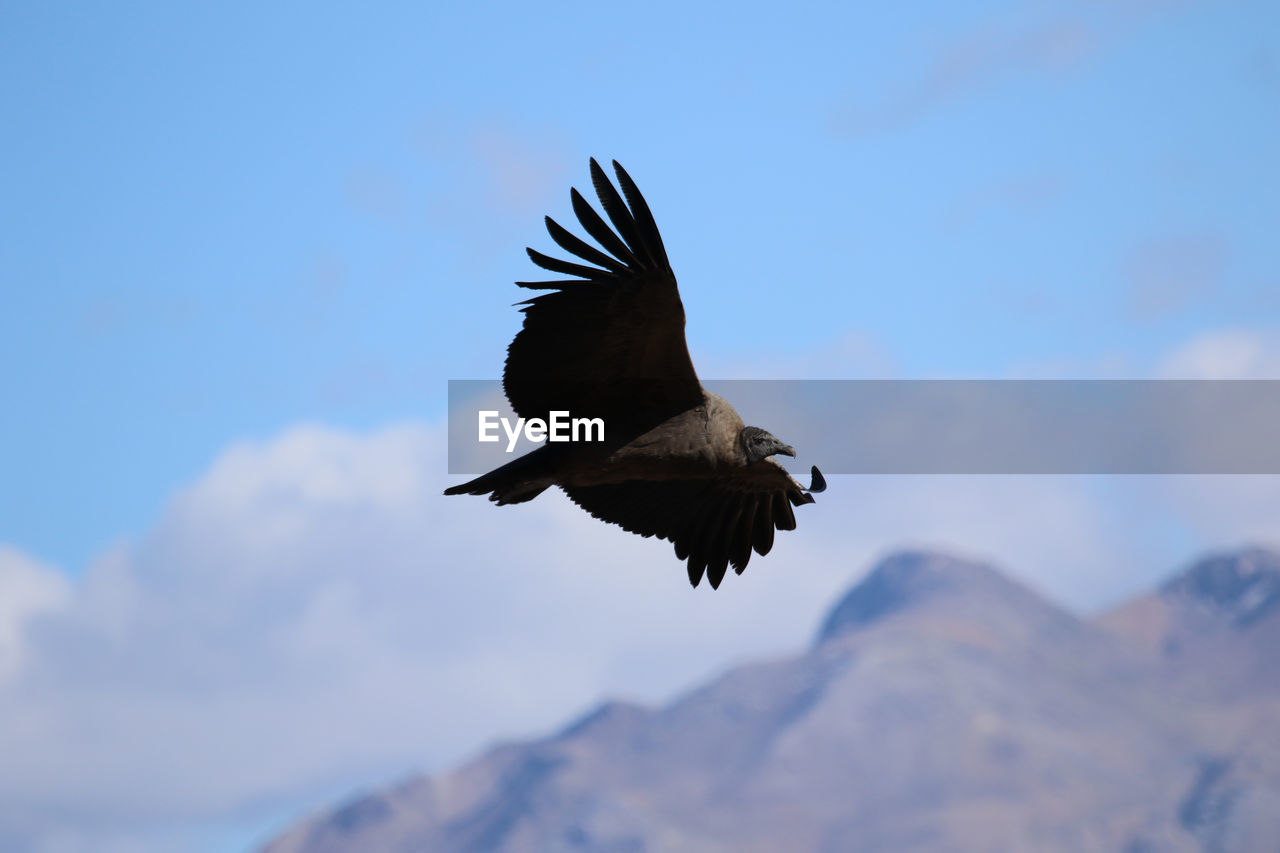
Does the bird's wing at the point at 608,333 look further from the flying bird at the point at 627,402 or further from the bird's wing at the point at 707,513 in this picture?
the bird's wing at the point at 707,513

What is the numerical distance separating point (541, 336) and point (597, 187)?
63.6 inches

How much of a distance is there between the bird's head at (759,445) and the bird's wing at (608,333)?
0.84 meters

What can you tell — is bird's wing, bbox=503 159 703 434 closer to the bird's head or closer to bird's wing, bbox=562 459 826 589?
the bird's head

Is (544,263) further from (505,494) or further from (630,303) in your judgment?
(505,494)

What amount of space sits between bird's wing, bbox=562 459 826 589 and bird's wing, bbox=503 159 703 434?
1953 mm

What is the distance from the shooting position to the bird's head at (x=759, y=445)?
17609 millimetres

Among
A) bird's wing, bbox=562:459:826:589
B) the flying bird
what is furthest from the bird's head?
bird's wing, bbox=562:459:826:589

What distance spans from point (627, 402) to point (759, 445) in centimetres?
155

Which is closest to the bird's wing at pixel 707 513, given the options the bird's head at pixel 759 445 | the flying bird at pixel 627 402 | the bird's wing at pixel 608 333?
the flying bird at pixel 627 402

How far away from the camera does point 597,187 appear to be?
15.4 m

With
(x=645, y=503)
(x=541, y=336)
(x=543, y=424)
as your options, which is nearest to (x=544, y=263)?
(x=541, y=336)

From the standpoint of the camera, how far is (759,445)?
17.7 m

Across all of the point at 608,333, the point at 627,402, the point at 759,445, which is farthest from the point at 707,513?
the point at 608,333

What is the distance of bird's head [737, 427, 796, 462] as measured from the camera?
693 inches
